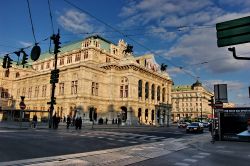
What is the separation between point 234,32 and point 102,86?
5605 centimetres

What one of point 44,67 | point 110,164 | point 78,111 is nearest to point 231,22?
point 110,164

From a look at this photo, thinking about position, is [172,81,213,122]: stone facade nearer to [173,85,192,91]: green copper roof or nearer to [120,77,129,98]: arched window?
[173,85,192,91]: green copper roof

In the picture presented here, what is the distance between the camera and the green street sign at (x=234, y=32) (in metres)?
7.07

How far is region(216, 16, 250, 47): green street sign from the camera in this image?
23.2 ft

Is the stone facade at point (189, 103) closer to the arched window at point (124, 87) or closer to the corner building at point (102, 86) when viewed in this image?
the corner building at point (102, 86)

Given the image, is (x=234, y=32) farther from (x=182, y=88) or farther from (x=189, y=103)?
(x=182, y=88)

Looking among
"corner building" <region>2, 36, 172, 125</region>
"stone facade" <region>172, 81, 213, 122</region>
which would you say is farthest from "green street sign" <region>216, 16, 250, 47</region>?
"stone facade" <region>172, 81, 213, 122</region>

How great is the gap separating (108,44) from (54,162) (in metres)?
68.5

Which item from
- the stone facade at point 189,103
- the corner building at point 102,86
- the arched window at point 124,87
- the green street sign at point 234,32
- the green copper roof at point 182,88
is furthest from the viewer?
the green copper roof at point 182,88

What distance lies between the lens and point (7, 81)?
8112cm

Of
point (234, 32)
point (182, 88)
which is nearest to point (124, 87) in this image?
point (234, 32)

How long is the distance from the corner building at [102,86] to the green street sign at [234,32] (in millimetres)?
45355

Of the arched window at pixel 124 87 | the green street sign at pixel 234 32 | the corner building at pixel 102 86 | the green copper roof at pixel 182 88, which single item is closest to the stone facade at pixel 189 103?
the green copper roof at pixel 182 88

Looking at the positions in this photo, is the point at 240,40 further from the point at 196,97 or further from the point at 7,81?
the point at 196,97
